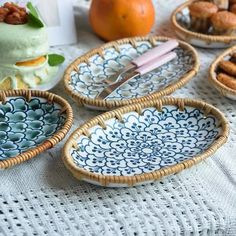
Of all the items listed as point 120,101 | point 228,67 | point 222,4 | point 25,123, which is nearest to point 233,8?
point 222,4

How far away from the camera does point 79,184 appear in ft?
2.08

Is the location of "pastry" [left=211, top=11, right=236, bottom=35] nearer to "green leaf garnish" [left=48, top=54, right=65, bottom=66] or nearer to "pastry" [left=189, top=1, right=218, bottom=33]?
"pastry" [left=189, top=1, right=218, bottom=33]

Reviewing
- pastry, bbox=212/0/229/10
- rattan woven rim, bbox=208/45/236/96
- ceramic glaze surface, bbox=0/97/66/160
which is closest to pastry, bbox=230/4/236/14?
pastry, bbox=212/0/229/10

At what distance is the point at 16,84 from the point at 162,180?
28 cm

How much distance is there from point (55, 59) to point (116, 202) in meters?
0.33

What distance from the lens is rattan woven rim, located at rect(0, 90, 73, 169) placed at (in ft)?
2.10

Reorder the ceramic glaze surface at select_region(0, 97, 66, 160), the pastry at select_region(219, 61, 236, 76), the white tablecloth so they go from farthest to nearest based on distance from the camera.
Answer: the pastry at select_region(219, 61, 236, 76) < the ceramic glaze surface at select_region(0, 97, 66, 160) < the white tablecloth

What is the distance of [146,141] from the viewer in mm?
695

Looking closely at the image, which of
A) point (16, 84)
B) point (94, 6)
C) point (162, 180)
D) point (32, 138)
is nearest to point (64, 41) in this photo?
point (94, 6)

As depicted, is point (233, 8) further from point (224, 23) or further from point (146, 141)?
point (146, 141)

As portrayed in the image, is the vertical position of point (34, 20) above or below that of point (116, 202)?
above

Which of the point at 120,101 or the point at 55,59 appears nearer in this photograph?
the point at 120,101

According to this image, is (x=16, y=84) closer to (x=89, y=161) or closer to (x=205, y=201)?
(x=89, y=161)

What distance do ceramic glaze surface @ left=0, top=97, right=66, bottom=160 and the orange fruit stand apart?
235 mm
